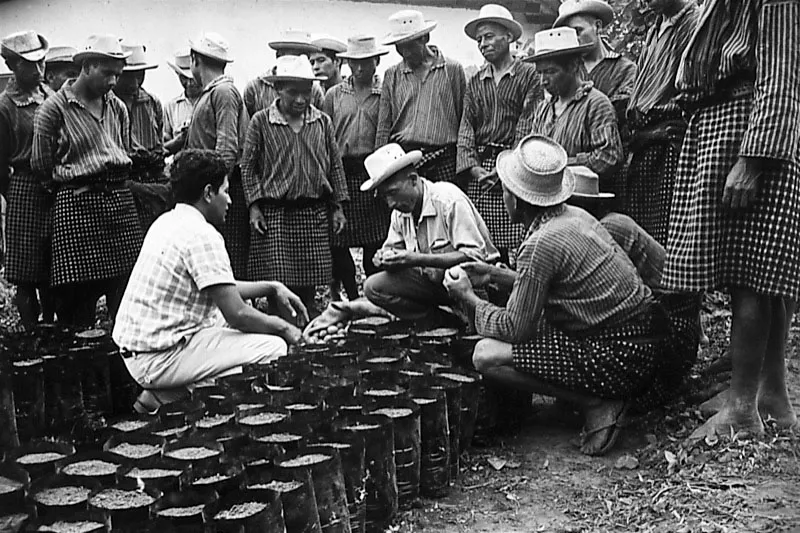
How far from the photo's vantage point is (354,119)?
6672 mm

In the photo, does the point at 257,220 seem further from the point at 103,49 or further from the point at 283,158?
the point at 103,49

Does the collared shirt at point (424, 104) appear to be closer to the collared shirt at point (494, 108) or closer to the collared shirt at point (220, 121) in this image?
→ the collared shirt at point (494, 108)

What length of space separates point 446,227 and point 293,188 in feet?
5.20

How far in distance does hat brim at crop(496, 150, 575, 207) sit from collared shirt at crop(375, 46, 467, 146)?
2199 millimetres

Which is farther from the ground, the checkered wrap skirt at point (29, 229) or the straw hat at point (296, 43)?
the straw hat at point (296, 43)

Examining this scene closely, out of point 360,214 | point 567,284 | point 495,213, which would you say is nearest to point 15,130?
point 360,214

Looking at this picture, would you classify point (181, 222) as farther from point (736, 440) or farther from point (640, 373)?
point (736, 440)

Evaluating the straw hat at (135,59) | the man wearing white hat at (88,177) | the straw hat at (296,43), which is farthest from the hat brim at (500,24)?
the straw hat at (135,59)

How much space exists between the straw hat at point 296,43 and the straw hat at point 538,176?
372 centimetres

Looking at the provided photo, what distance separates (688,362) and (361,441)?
186cm

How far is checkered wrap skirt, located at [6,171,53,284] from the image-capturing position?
615 centimetres

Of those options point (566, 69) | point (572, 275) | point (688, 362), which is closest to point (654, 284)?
point (688, 362)

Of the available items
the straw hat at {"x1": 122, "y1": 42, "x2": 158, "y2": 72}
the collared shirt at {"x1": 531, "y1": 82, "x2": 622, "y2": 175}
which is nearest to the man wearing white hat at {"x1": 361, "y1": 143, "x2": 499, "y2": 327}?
the collared shirt at {"x1": 531, "y1": 82, "x2": 622, "y2": 175}

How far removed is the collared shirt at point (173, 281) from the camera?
404cm
